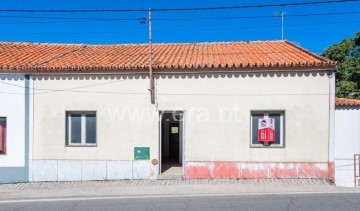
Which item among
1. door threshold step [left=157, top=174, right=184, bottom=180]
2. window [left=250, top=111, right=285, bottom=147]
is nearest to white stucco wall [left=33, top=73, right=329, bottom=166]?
Answer: window [left=250, top=111, right=285, bottom=147]

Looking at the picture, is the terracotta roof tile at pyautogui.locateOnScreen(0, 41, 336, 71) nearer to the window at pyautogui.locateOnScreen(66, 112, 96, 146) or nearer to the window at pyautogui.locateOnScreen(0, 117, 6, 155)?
the window at pyautogui.locateOnScreen(66, 112, 96, 146)

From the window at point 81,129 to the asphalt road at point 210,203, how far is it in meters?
3.18

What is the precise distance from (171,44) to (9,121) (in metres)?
8.02

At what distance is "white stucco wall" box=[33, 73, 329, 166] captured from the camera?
1080 cm

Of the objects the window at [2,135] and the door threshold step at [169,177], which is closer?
the door threshold step at [169,177]

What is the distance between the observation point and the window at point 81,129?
11.6 meters

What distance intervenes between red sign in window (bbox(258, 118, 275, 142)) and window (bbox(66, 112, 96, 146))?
5.41 meters

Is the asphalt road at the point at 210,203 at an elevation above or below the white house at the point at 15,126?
below

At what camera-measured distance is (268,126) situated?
11.1 metres

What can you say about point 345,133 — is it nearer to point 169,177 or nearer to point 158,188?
point 169,177

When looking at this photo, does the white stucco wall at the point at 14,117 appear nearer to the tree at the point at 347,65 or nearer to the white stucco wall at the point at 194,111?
the white stucco wall at the point at 194,111

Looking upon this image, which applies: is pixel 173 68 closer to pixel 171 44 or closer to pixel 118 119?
pixel 118 119

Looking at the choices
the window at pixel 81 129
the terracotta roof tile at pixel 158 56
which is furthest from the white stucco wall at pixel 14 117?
the window at pixel 81 129

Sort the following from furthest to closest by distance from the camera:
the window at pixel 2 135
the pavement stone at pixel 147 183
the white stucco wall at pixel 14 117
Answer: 1. the window at pixel 2 135
2. the white stucco wall at pixel 14 117
3. the pavement stone at pixel 147 183
